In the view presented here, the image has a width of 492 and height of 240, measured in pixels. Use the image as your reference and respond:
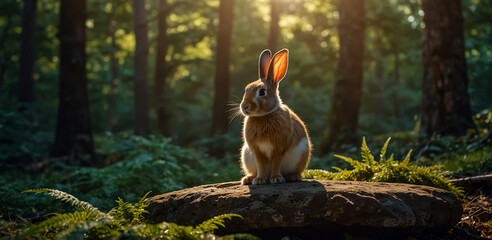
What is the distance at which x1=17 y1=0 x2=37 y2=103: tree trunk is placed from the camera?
65.1 ft

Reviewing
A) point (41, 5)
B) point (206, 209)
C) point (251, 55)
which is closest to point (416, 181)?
point (206, 209)

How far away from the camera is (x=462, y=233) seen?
480 cm

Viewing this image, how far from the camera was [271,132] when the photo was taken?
17.5ft

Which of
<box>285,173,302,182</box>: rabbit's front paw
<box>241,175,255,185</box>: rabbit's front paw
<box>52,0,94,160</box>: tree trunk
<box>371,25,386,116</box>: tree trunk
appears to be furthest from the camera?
<box>371,25,386,116</box>: tree trunk

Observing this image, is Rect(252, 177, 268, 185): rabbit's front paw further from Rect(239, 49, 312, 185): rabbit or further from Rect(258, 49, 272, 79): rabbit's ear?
Rect(258, 49, 272, 79): rabbit's ear

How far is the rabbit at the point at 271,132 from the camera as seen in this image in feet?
17.5

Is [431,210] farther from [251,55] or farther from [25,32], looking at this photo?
[251,55]

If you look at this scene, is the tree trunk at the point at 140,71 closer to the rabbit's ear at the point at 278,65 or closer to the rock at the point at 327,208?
the rabbit's ear at the point at 278,65

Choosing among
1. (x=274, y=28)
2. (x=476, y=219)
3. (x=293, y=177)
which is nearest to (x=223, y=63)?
(x=274, y=28)

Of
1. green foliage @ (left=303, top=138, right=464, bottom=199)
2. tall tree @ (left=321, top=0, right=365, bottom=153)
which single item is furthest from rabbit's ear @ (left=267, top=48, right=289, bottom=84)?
tall tree @ (left=321, top=0, right=365, bottom=153)

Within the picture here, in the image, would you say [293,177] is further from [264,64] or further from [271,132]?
[264,64]

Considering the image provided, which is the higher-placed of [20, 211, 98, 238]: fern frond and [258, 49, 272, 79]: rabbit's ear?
[258, 49, 272, 79]: rabbit's ear

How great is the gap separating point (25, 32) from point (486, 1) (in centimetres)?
2288

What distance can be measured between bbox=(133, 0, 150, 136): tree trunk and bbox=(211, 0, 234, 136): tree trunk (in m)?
2.89
